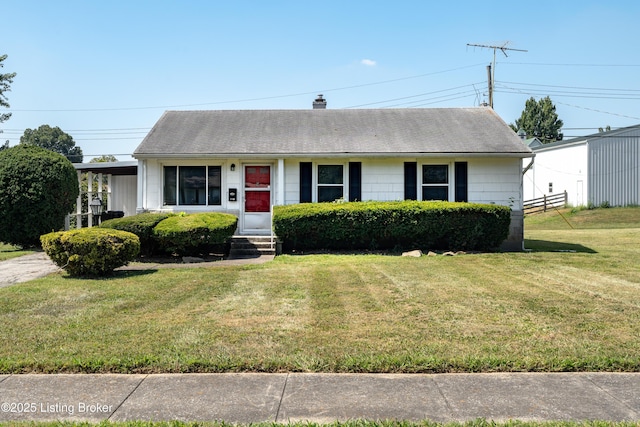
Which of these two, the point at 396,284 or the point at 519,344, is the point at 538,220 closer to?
the point at 396,284

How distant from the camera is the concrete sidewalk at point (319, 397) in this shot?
3.50 m

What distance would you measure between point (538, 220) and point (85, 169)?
25.4 m

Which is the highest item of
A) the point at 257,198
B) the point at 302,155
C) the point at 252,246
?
the point at 302,155

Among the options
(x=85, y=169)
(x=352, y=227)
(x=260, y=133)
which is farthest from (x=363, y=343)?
(x=85, y=169)

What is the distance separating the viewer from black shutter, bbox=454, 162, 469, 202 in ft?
50.1

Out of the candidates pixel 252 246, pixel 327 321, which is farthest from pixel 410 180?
pixel 327 321

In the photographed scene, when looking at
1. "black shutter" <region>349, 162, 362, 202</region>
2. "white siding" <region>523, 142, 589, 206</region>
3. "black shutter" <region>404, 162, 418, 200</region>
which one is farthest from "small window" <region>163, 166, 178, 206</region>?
"white siding" <region>523, 142, 589, 206</region>

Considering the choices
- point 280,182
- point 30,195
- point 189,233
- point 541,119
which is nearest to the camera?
point 189,233

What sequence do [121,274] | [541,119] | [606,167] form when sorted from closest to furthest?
[121,274] → [606,167] → [541,119]

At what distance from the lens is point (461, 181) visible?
50.2 feet

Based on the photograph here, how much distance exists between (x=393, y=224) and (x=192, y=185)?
6535 mm

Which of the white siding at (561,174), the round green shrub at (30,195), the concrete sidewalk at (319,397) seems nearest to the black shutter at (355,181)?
the round green shrub at (30,195)

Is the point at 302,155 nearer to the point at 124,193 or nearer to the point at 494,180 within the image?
the point at 494,180

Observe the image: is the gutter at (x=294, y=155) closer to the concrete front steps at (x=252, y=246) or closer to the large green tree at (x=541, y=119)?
the concrete front steps at (x=252, y=246)
